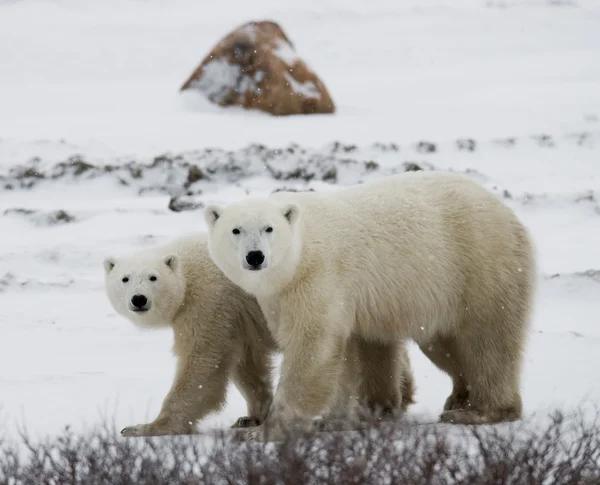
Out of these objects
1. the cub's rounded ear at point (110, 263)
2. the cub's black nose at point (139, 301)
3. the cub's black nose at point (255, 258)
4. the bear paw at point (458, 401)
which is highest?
the cub's black nose at point (255, 258)

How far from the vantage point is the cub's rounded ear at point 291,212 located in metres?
4.62

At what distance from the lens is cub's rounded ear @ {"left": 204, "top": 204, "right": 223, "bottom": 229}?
15.3 ft

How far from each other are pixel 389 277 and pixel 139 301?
3.94ft

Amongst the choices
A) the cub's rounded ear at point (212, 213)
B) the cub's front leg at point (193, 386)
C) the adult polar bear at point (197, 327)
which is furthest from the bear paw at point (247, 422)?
the cub's rounded ear at point (212, 213)

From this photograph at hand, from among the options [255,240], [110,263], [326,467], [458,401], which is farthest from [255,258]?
[458,401]

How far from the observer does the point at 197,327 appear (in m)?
5.04

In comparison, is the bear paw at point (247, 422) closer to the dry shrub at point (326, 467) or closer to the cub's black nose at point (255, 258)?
the cub's black nose at point (255, 258)

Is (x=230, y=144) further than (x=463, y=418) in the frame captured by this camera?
Yes

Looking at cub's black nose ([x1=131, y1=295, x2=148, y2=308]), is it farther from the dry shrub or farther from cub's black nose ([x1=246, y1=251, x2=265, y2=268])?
the dry shrub

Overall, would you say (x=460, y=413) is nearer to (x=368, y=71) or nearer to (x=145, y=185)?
(x=145, y=185)

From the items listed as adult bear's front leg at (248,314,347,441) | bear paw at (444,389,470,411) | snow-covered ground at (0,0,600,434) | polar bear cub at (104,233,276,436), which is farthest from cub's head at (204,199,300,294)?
bear paw at (444,389,470,411)

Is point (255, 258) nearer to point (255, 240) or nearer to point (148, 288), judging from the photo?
point (255, 240)

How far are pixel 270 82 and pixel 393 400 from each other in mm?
10185

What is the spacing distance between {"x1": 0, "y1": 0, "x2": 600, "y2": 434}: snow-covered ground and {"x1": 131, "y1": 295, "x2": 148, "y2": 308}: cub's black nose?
2.05ft
